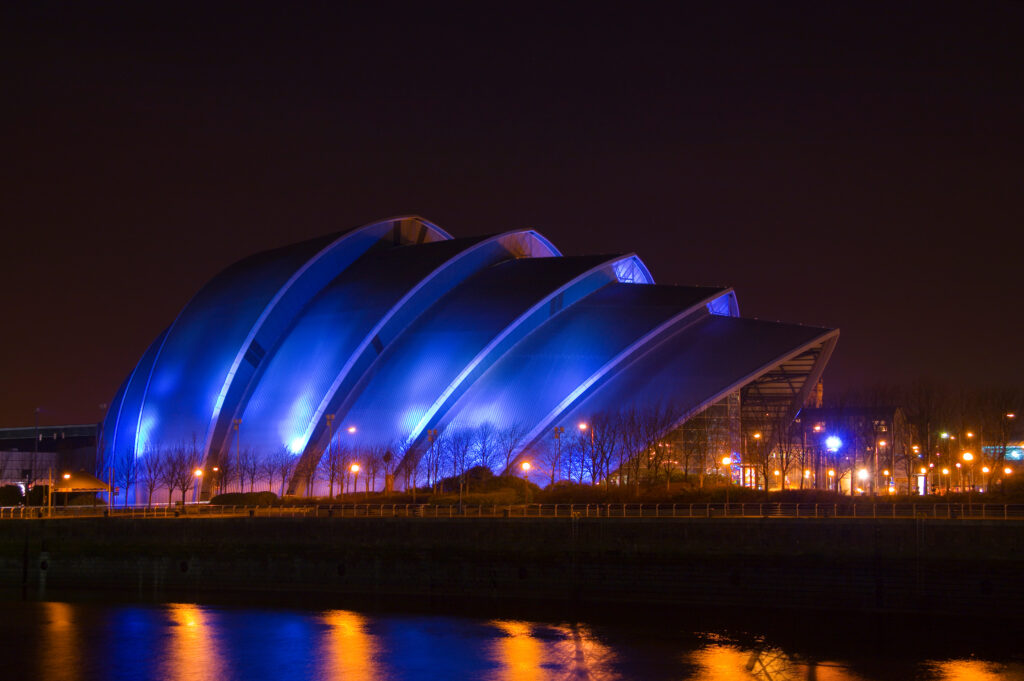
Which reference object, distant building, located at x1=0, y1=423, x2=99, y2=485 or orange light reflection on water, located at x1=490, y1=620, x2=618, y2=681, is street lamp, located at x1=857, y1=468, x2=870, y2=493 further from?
distant building, located at x1=0, y1=423, x2=99, y2=485

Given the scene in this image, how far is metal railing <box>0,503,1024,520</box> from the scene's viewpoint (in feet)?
142

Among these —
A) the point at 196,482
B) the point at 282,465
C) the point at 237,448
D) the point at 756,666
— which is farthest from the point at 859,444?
the point at 756,666

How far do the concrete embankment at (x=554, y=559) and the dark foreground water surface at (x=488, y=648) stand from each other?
1851 millimetres

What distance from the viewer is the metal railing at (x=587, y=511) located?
142 ft

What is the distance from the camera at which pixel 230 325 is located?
7256 cm

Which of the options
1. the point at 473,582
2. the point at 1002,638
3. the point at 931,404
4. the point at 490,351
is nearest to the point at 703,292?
the point at 490,351

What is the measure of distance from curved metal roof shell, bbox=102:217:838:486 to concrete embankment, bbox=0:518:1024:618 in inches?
763

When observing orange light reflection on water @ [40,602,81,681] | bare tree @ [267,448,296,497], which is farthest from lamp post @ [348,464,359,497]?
orange light reflection on water @ [40,602,81,681]

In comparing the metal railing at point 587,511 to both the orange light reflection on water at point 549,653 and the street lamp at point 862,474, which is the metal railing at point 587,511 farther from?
the street lamp at point 862,474

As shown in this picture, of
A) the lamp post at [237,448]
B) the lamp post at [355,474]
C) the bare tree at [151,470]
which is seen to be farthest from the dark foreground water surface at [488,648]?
the bare tree at [151,470]

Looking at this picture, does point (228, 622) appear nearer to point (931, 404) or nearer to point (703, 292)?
point (703, 292)

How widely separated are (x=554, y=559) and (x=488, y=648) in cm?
868

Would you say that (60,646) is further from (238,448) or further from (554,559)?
(238,448)

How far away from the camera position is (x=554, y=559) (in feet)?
139
